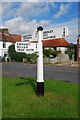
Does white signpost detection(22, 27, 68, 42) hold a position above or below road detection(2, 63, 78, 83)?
above

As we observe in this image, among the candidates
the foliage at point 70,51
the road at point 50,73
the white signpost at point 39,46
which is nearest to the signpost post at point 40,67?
the white signpost at point 39,46

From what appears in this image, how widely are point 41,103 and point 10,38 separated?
181ft

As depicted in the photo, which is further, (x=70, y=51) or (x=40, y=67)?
(x=70, y=51)

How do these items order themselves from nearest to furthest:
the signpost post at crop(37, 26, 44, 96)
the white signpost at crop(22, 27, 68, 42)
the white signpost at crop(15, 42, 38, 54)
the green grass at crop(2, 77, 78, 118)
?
the green grass at crop(2, 77, 78, 118) < the white signpost at crop(22, 27, 68, 42) < the signpost post at crop(37, 26, 44, 96) < the white signpost at crop(15, 42, 38, 54)

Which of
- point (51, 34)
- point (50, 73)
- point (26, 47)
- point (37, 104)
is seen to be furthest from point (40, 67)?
point (50, 73)

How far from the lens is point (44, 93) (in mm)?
8438

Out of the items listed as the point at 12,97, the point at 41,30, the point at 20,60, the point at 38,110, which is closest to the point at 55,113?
the point at 38,110

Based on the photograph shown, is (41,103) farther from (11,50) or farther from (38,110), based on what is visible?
(11,50)

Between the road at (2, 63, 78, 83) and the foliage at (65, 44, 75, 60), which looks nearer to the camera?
the road at (2, 63, 78, 83)

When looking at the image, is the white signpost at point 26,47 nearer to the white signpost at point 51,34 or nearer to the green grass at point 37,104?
the white signpost at point 51,34

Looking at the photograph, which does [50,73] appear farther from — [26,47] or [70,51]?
[70,51]

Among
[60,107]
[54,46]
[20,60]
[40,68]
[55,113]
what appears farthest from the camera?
[54,46]

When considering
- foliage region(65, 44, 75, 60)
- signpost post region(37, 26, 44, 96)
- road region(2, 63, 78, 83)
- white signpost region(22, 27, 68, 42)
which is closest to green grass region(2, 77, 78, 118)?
signpost post region(37, 26, 44, 96)

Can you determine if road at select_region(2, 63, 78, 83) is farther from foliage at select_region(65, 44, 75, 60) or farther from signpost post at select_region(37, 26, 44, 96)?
A: foliage at select_region(65, 44, 75, 60)
